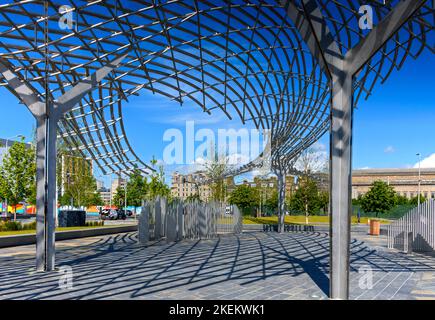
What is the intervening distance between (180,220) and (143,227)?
3335 millimetres

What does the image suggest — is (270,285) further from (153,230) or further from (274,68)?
(274,68)

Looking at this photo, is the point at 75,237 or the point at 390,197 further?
the point at 390,197

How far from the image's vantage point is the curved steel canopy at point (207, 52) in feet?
66.7

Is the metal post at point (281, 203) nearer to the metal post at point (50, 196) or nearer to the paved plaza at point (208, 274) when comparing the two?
the paved plaza at point (208, 274)

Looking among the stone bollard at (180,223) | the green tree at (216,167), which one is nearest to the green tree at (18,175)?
the stone bollard at (180,223)

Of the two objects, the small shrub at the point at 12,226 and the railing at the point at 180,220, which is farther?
the small shrub at the point at 12,226

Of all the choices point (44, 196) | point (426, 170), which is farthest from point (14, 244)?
point (426, 170)

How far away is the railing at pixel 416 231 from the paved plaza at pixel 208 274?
1.38 m

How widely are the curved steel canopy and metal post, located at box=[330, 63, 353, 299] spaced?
2871 mm

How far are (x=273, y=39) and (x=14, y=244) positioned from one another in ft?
66.3

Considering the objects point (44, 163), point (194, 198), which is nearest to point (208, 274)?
point (44, 163)

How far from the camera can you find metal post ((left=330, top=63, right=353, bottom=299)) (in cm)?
959
